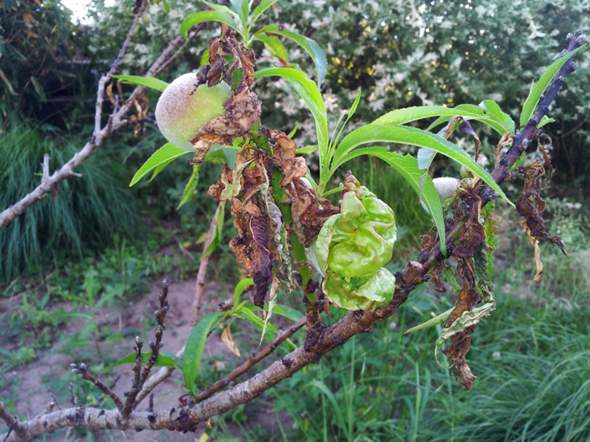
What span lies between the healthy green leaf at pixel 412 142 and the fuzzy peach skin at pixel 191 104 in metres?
0.13

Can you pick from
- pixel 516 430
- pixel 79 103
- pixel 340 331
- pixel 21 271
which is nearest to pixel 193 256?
pixel 21 271

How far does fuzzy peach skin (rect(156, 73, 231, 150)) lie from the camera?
1.72 ft

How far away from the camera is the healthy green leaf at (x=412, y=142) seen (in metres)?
0.46

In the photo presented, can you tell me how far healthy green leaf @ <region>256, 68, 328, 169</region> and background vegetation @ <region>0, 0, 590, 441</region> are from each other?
1.65 m

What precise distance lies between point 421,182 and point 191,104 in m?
0.23

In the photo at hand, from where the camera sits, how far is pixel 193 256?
342 centimetres

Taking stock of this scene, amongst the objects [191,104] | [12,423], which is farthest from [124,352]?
[191,104]

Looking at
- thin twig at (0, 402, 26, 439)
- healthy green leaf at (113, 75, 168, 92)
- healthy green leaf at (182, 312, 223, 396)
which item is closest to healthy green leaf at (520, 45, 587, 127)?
healthy green leaf at (113, 75, 168, 92)

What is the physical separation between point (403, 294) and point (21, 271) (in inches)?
129

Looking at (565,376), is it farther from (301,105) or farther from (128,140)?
(128,140)

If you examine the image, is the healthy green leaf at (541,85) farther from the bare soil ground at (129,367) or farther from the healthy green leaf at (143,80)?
the bare soil ground at (129,367)

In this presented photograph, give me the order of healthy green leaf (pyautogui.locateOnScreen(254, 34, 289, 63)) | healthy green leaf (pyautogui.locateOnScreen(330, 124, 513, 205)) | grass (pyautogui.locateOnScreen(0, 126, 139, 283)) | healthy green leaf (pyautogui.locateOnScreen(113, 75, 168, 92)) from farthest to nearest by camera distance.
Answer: grass (pyautogui.locateOnScreen(0, 126, 139, 283)) → healthy green leaf (pyautogui.locateOnScreen(254, 34, 289, 63)) → healthy green leaf (pyautogui.locateOnScreen(113, 75, 168, 92)) → healthy green leaf (pyautogui.locateOnScreen(330, 124, 513, 205))

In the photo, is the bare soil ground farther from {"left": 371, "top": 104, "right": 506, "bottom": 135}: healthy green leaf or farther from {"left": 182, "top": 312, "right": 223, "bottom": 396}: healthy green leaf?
{"left": 371, "top": 104, "right": 506, "bottom": 135}: healthy green leaf

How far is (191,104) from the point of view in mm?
522
